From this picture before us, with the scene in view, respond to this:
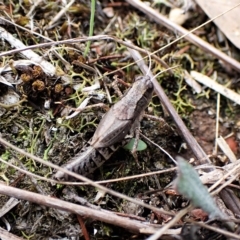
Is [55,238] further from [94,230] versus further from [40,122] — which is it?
[40,122]

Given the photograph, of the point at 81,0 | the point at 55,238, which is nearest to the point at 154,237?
the point at 55,238

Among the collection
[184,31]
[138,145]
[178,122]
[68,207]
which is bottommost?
[68,207]

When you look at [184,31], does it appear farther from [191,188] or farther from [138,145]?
[191,188]

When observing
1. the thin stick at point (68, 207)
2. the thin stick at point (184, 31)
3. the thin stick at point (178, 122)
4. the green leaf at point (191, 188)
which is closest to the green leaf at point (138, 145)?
the thin stick at point (178, 122)

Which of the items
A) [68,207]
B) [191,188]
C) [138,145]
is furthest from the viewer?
[138,145]

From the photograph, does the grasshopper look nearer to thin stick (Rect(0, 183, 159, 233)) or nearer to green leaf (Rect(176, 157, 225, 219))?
thin stick (Rect(0, 183, 159, 233))

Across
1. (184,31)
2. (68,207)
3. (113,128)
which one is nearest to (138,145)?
(113,128)
